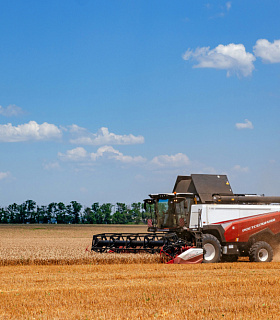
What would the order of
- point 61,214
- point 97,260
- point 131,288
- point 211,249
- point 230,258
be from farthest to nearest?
point 61,214, point 230,258, point 211,249, point 97,260, point 131,288

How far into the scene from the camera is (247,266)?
17.1m

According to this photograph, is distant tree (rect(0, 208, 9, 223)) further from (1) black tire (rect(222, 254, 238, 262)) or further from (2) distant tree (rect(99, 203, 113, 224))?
(1) black tire (rect(222, 254, 238, 262))

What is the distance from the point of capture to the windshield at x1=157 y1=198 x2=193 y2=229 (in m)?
18.9

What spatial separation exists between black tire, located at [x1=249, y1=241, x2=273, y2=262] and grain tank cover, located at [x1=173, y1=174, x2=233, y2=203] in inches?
87.0

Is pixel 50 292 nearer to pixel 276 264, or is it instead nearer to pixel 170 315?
pixel 170 315

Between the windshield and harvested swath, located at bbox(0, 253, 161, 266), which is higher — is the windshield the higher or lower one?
the higher one

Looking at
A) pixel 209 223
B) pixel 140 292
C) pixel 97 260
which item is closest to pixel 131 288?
pixel 140 292

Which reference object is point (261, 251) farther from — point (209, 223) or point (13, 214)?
point (13, 214)

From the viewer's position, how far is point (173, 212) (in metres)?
19.1

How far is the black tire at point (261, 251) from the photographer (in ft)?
61.2

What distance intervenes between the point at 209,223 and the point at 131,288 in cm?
734

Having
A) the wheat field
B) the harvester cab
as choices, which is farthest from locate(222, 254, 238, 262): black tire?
the harvester cab

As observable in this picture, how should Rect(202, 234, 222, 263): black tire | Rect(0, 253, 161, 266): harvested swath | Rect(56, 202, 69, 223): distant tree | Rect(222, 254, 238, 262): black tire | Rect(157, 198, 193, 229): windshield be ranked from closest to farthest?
1. Rect(0, 253, 161, 266): harvested swath
2. Rect(202, 234, 222, 263): black tire
3. Rect(157, 198, 193, 229): windshield
4. Rect(222, 254, 238, 262): black tire
5. Rect(56, 202, 69, 223): distant tree

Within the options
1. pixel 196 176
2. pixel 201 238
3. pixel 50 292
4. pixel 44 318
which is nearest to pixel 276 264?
pixel 201 238
